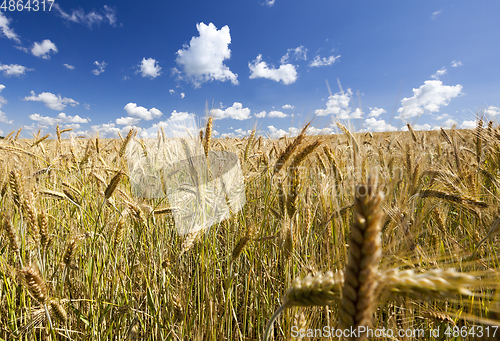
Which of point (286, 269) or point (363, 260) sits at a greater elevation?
point (363, 260)

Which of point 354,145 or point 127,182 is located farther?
point 127,182

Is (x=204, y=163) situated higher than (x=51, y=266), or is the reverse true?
(x=204, y=163)

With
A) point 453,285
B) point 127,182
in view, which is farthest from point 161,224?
point 453,285

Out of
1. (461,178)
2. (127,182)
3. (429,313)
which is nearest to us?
(429,313)

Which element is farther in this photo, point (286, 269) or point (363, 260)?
point (286, 269)

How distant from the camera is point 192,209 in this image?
1812 millimetres

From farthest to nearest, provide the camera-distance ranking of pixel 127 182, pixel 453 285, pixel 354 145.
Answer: pixel 127 182 → pixel 354 145 → pixel 453 285

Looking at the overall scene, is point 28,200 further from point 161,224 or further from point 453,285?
point 453,285

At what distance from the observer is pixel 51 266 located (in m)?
1.71

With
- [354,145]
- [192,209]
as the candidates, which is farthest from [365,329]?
[192,209]

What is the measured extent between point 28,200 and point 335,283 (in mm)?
1357

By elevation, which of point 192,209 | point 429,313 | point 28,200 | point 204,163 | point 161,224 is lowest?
point 429,313

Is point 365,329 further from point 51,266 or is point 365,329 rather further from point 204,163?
point 51,266

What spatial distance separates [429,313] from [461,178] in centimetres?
127
